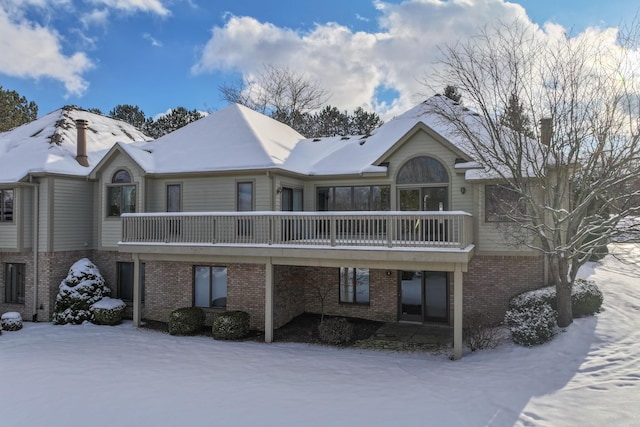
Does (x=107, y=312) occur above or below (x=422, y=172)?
below

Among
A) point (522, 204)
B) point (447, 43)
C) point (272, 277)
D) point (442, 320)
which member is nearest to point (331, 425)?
point (272, 277)

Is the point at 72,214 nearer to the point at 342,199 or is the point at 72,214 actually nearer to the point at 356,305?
the point at 342,199

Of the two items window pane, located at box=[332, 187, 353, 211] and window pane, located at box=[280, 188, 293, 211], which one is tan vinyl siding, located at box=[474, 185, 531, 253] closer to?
window pane, located at box=[332, 187, 353, 211]

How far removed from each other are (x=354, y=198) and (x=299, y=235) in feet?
10.3

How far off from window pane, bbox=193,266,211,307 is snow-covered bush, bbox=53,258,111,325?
13.0ft

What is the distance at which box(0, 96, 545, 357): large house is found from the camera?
13609mm

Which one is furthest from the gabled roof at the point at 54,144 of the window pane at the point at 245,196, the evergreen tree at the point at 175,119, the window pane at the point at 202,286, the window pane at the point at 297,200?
the evergreen tree at the point at 175,119

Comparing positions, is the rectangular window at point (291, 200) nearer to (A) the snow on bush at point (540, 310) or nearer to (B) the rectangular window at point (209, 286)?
(B) the rectangular window at point (209, 286)

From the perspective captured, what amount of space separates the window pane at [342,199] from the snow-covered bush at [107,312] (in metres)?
9.18

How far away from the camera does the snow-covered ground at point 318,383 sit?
8.12 metres

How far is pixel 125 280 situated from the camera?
56.1 ft

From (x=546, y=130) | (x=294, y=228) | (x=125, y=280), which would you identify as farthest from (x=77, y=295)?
(x=546, y=130)

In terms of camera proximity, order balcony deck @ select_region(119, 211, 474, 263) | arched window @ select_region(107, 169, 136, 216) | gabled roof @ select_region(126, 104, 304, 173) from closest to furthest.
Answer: balcony deck @ select_region(119, 211, 474, 263)
gabled roof @ select_region(126, 104, 304, 173)
arched window @ select_region(107, 169, 136, 216)

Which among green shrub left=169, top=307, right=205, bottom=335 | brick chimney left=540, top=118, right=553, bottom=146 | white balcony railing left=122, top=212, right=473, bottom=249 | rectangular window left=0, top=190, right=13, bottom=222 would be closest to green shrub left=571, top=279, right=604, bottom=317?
white balcony railing left=122, top=212, right=473, bottom=249
